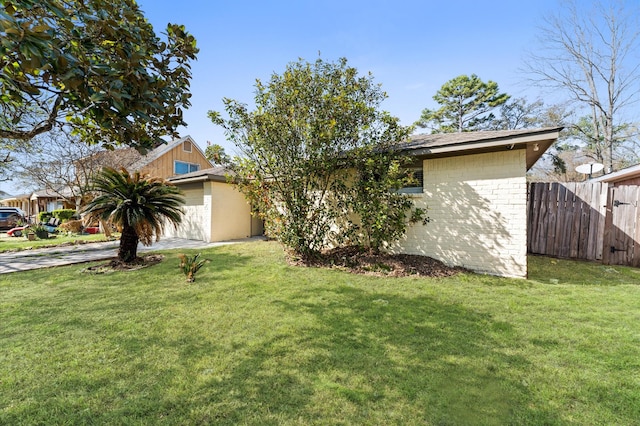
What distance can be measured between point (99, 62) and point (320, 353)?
3508 mm

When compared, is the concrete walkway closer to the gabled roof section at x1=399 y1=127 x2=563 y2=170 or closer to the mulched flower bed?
the mulched flower bed

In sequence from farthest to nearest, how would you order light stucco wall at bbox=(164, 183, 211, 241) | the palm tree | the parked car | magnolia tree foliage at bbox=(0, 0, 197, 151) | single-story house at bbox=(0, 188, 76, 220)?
single-story house at bbox=(0, 188, 76, 220)
the parked car
light stucco wall at bbox=(164, 183, 211, 241)
the palm tree
magnolia tree foliage at bbox=(0, 0, 197, 151)

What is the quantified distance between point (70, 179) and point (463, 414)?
24357 mm

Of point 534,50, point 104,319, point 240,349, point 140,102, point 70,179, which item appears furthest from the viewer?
point 70,179

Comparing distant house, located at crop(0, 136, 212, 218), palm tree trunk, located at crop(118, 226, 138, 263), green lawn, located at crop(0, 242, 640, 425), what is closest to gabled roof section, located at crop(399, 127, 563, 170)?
green lawn, located at crop(0, 242, 640, 425)

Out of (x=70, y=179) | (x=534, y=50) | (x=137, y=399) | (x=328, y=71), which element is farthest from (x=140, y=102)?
(x=70, y=179)

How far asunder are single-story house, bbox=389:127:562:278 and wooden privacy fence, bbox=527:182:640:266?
1997 mm

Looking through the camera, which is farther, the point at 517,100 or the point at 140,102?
the point at 517,100

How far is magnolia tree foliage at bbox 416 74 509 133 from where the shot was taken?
21.9 meters

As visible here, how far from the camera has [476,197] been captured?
20.4ft

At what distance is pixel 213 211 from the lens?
1102 centimetres

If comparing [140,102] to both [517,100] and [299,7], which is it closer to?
[299,7]

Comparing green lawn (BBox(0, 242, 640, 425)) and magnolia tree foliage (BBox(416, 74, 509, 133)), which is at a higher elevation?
magnolia tree foliage (BBox(416, 74, 509, 133))

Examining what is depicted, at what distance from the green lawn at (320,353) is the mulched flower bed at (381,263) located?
2.56ft
